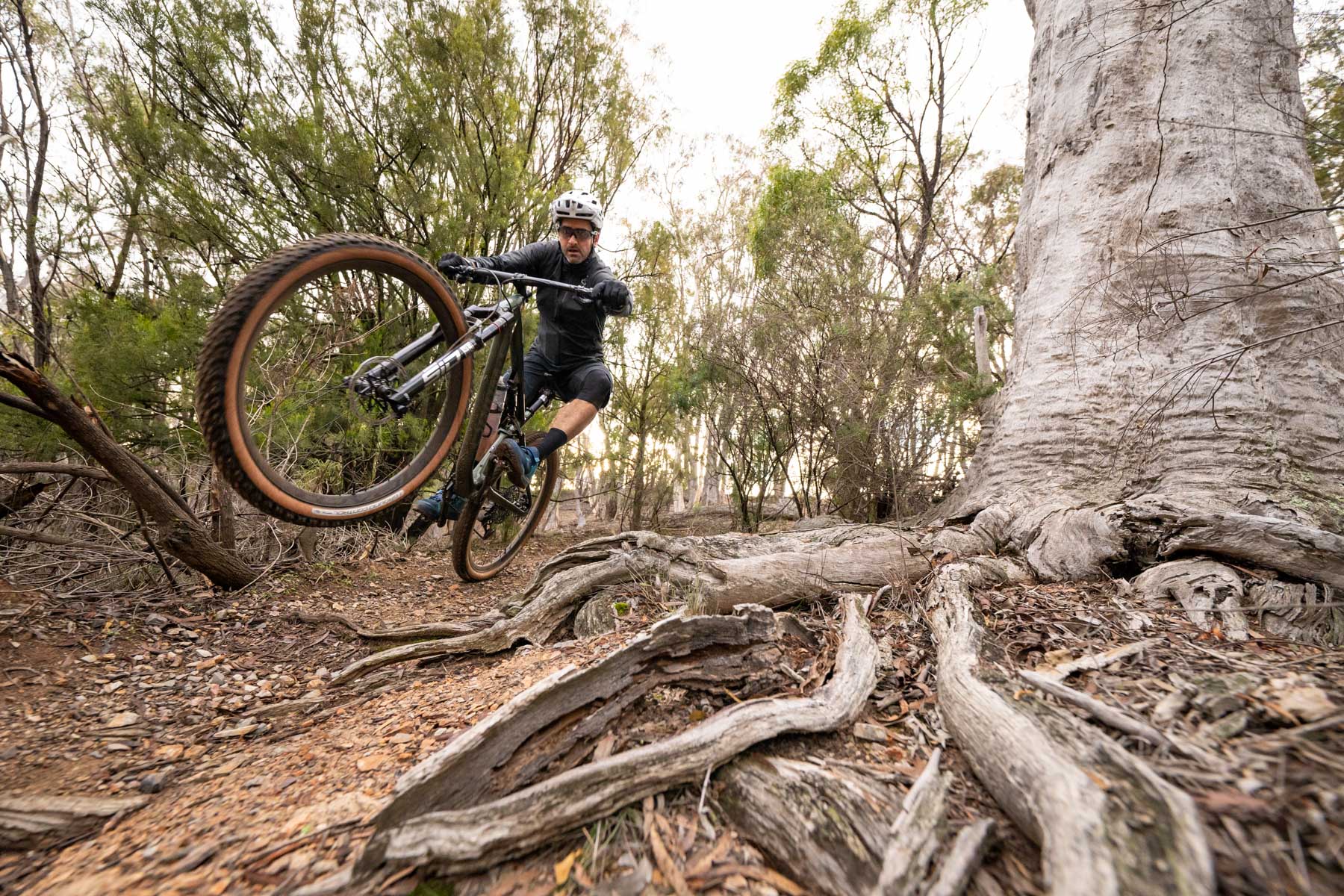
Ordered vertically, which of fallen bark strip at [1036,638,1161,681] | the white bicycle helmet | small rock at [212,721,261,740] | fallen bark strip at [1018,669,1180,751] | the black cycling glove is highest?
the white bicycle helmet

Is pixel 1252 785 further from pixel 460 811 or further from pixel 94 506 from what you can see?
pixel 94 506

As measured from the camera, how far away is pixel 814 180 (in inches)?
346

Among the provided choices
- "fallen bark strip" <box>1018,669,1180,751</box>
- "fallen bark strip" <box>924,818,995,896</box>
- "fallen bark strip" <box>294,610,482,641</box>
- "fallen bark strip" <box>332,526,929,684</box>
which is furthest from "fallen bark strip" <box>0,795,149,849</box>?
"fallen bark strip" <box>1018,669,1180,751</box>

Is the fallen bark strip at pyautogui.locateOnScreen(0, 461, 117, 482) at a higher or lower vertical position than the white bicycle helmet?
lower

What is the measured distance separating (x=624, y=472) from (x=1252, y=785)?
31.1 ft

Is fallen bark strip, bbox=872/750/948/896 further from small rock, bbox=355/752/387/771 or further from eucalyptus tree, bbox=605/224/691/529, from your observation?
eucalyptus tree, bbox=605/224/691/529

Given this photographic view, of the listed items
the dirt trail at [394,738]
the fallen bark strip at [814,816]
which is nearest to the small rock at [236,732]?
the dirt trail at [394,738]

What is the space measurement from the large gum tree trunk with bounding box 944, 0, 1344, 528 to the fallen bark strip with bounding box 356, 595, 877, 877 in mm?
2719

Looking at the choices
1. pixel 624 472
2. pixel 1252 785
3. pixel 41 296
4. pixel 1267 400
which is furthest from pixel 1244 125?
pixel 41 296

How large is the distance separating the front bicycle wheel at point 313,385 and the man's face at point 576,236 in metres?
1.01

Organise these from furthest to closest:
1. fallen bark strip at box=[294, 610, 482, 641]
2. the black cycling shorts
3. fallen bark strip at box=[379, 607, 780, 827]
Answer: the black cycling shorts → fallen bark strip at box=[294, 610, 482, 641] → fallen bark strip at box=[379, 607, 780, 827]

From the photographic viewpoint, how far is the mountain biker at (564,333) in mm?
3338

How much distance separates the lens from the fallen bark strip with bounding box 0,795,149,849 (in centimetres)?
144

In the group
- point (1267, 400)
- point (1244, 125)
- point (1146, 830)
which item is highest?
point (1244, 125)
